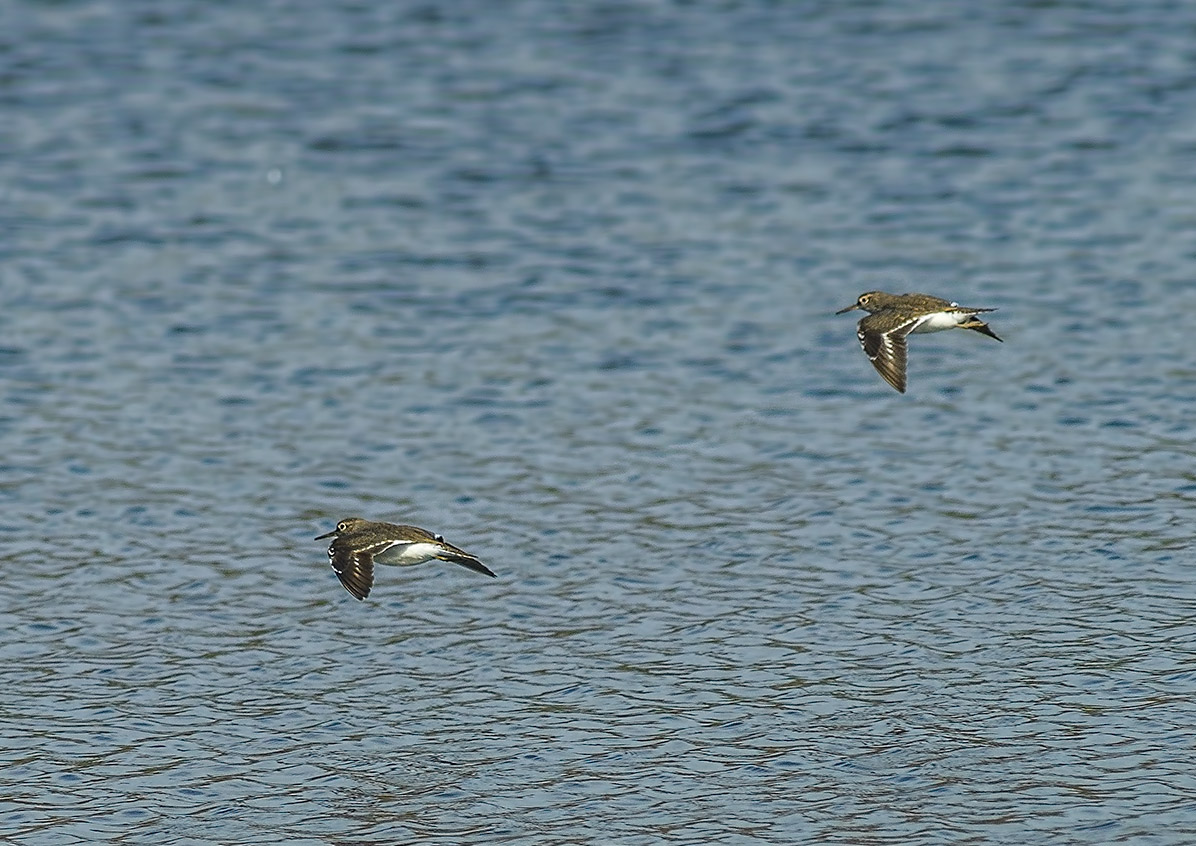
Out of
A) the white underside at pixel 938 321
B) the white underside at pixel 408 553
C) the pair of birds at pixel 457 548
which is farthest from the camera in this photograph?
the white underside at pixel 938 321

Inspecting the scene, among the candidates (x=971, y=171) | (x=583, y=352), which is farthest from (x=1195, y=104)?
(x=583, y=352)

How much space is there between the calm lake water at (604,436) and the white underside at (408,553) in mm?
1044

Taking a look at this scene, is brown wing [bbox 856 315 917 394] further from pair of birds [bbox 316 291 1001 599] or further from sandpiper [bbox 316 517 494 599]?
sandpiper [bbox 316 517 494 599]

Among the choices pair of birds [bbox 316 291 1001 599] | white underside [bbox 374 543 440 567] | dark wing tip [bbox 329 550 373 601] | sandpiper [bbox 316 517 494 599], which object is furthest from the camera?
white underside [bbox 374 543 440 567]

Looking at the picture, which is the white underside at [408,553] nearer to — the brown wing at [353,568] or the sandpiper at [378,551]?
the sandpiper at [378,551]

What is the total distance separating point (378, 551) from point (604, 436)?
6.49m

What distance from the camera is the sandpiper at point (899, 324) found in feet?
59.3

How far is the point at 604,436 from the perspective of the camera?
74.8 ft

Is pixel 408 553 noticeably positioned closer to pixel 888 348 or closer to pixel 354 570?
pixel 354 570

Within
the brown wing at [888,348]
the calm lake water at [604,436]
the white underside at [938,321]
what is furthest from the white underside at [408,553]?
the white underside at [938,321]

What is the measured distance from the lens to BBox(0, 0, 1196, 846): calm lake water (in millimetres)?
15609

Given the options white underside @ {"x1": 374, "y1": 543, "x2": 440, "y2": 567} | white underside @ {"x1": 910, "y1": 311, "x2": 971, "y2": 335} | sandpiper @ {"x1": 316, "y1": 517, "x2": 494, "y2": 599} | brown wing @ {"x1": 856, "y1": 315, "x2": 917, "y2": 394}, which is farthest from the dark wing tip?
white underside @ {"x1": 910, "y1": 311, "x2": 971, "y2": 335}

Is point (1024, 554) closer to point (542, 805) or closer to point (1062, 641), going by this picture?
point (1062, 641)

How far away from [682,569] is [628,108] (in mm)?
18267
